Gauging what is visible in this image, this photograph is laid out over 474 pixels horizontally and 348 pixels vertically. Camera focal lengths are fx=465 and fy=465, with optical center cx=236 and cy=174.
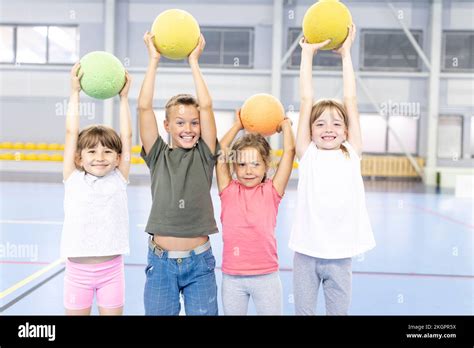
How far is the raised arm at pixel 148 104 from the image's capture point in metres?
2.23

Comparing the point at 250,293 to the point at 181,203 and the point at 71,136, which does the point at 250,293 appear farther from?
the point at 71,136

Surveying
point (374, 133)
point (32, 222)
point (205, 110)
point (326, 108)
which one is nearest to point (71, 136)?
point (205, 110)

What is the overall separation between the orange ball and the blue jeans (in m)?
0.75

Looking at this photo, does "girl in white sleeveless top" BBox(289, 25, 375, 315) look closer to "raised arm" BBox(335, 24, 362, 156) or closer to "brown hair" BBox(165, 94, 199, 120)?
"raised arm" BBox(335, 24, 362, 156)

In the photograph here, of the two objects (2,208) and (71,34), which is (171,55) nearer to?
(2,208)

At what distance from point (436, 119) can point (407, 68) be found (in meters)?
1.88

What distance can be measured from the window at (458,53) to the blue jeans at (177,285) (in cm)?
1479

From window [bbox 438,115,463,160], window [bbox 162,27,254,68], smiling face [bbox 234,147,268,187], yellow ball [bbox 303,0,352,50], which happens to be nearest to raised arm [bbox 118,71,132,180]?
smiling face [bbox 234,147,268,187]

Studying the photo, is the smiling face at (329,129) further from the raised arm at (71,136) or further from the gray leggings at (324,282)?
the raised arm at (71,136)

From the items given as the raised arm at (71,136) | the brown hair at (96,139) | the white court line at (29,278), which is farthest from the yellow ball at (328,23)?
the white court line at (29,278)

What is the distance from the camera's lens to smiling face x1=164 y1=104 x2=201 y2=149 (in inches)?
88.6

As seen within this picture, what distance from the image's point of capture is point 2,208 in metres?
7.21

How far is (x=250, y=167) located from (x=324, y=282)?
66cm

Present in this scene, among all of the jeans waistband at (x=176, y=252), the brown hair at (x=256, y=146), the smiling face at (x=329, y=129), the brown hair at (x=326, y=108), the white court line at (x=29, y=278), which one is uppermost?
the brown hair at (x=326, y=108)
